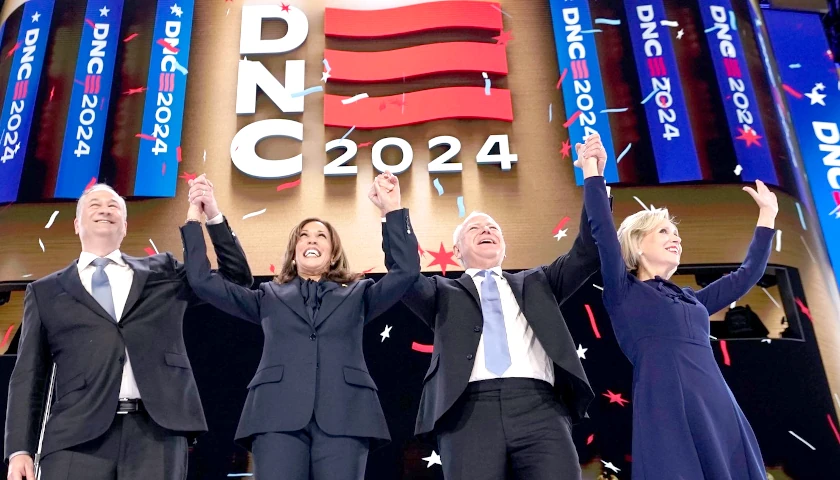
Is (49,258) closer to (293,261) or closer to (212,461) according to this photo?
(212,461)

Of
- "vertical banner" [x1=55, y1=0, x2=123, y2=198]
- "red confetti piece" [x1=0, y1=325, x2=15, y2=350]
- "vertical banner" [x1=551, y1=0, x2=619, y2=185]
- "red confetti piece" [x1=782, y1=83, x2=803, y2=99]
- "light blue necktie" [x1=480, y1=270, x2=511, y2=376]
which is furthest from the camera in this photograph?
"red confetti piece" [x1=782, y1=83, x2=803, y2=99]

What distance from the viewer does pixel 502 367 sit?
200 centimetres

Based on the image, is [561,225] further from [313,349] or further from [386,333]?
[313,349]

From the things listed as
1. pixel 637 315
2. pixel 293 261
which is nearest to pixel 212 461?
pixel 293 261

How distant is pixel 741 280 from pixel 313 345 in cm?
134

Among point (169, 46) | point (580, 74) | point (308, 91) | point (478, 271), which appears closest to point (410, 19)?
point (308, 91)

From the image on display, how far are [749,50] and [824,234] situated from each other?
4.18 ft

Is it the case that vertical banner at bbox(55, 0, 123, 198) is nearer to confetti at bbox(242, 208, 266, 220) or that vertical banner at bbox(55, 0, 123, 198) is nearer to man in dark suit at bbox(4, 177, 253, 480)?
confetti at bbox(242, 208, 266, 220)

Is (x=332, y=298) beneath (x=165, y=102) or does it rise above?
beneath

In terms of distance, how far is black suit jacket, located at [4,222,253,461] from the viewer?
1.82 m

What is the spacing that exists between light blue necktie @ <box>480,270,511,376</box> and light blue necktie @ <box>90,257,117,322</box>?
1.01 m

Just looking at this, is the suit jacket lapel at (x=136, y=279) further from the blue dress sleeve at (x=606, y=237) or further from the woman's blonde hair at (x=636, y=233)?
the woman's blonde hair at (x=636, y=233)

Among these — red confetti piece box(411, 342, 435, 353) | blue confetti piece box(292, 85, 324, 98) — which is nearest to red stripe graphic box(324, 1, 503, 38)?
blue confetti piece box(292, 85, 324, 98)

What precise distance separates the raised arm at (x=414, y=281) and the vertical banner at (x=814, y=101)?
3218 millimetres
